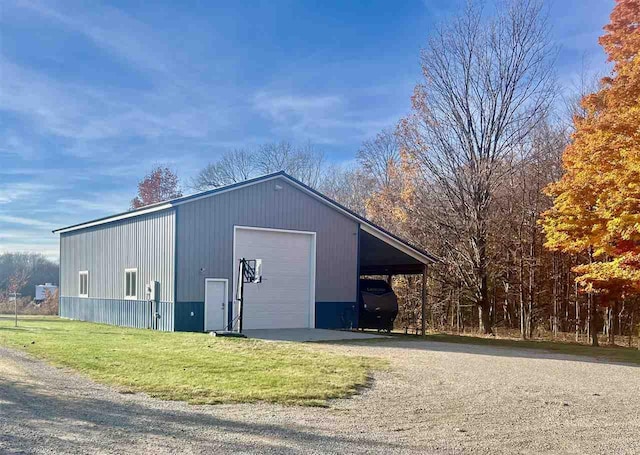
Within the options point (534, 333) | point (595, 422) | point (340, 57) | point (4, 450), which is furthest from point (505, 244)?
point (4, 450)

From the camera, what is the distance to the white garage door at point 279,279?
19.7 meters

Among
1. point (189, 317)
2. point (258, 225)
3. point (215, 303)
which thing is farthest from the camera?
point (258, 225)

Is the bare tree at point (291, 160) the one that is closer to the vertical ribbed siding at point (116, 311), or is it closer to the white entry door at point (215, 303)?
the vertical ribbed siding at point (116, 311)

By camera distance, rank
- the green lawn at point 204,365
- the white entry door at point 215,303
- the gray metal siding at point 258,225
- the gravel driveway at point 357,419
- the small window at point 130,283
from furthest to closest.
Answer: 1. the small window at point 130,283
2. the white entry door at point 215,303
3. the gray metal siding at point 258,225
4. the green lawn at point 204,365
5. the gravel driveway at point 357,419

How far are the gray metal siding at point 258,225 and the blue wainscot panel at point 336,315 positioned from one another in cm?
24

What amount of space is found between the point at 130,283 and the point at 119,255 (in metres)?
1.41

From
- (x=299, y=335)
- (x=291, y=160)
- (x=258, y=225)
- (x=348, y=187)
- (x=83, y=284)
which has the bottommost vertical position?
(x=299, y=335)

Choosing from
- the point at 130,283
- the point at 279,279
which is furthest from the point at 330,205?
the point at 130,283

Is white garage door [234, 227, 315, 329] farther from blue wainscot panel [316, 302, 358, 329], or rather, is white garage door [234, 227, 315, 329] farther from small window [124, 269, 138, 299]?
small window [124, 269, 138, 299]

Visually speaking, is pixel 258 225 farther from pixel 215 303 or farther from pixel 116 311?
pixel 116 311

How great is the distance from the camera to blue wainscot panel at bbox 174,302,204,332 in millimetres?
18062

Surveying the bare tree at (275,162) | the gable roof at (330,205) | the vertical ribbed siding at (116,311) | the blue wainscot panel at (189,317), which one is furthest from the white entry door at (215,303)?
the bare tree at (275,162)

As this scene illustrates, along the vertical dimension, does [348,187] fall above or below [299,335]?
above

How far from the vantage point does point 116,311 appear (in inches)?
864
